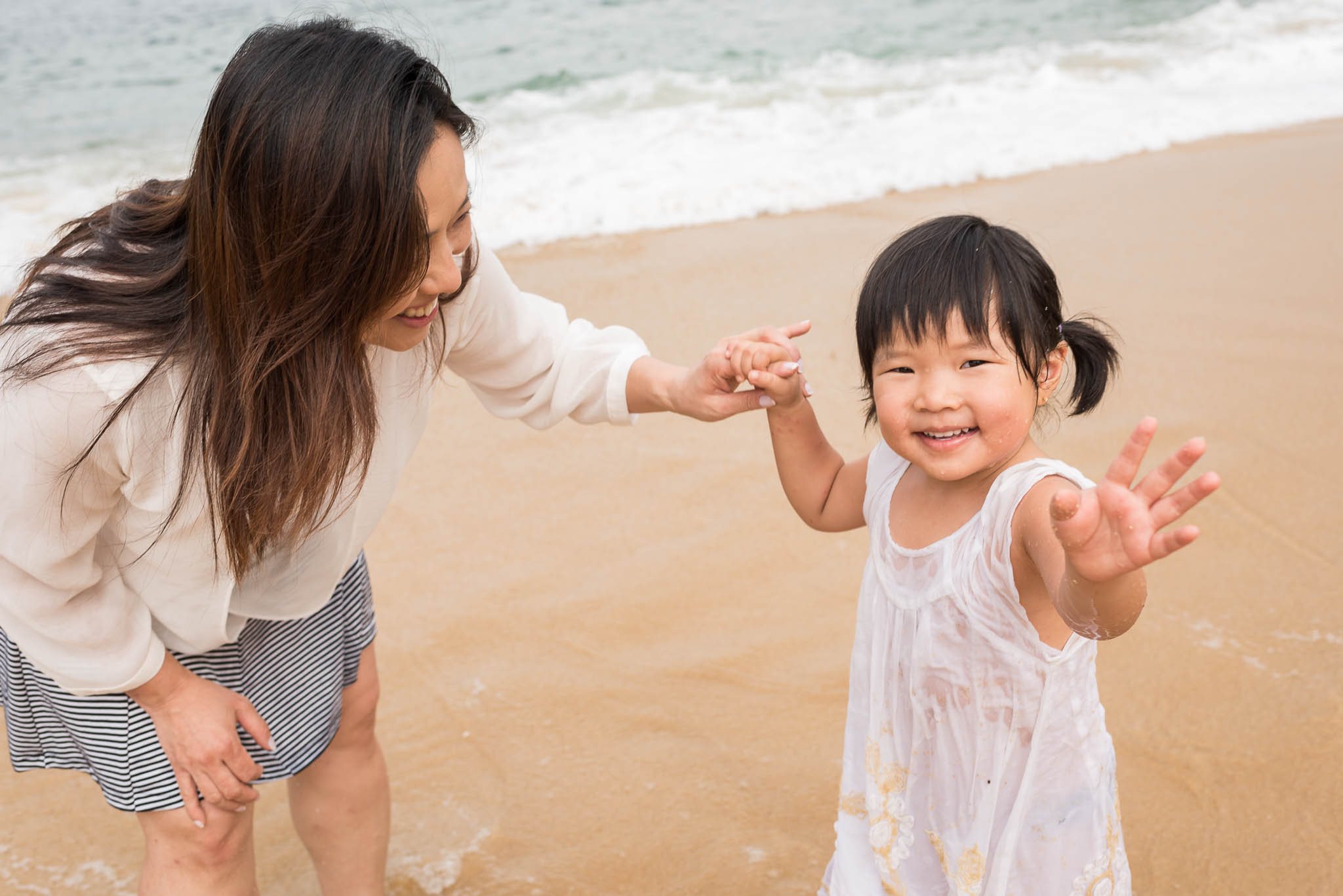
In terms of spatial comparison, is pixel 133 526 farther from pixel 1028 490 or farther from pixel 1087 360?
pixel 1087 360

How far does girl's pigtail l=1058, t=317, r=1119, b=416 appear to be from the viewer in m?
1.86

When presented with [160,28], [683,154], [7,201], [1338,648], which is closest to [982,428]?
[1338,648]

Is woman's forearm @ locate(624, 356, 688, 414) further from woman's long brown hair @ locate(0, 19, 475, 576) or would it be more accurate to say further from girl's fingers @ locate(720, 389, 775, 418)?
woman's long brown hair @ locate(0, 19, 475, 576)

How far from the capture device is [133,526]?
1.78 m

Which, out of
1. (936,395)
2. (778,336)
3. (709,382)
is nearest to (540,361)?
(709,382)

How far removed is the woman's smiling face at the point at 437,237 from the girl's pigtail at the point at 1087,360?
958 millimetres

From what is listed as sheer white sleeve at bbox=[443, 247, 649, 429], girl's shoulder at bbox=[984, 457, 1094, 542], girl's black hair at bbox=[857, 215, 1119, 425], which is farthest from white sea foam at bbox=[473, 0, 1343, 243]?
girl's shoulder at bbox=[984, 457, 1094, 542]

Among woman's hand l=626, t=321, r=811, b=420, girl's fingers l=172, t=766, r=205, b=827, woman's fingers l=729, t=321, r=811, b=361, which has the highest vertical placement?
woman's fingers l=729, t=321, r=811, b=361

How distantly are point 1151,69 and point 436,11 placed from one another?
23.1 ft

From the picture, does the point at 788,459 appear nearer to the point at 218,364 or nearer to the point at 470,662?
the point at 218,364

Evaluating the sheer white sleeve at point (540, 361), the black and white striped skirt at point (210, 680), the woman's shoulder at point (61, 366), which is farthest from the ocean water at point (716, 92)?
the woman's shoulder at point (61, 366)

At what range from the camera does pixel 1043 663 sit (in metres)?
1.70

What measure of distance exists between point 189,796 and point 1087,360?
1.63 metres

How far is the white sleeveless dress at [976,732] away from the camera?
5.61 feet
